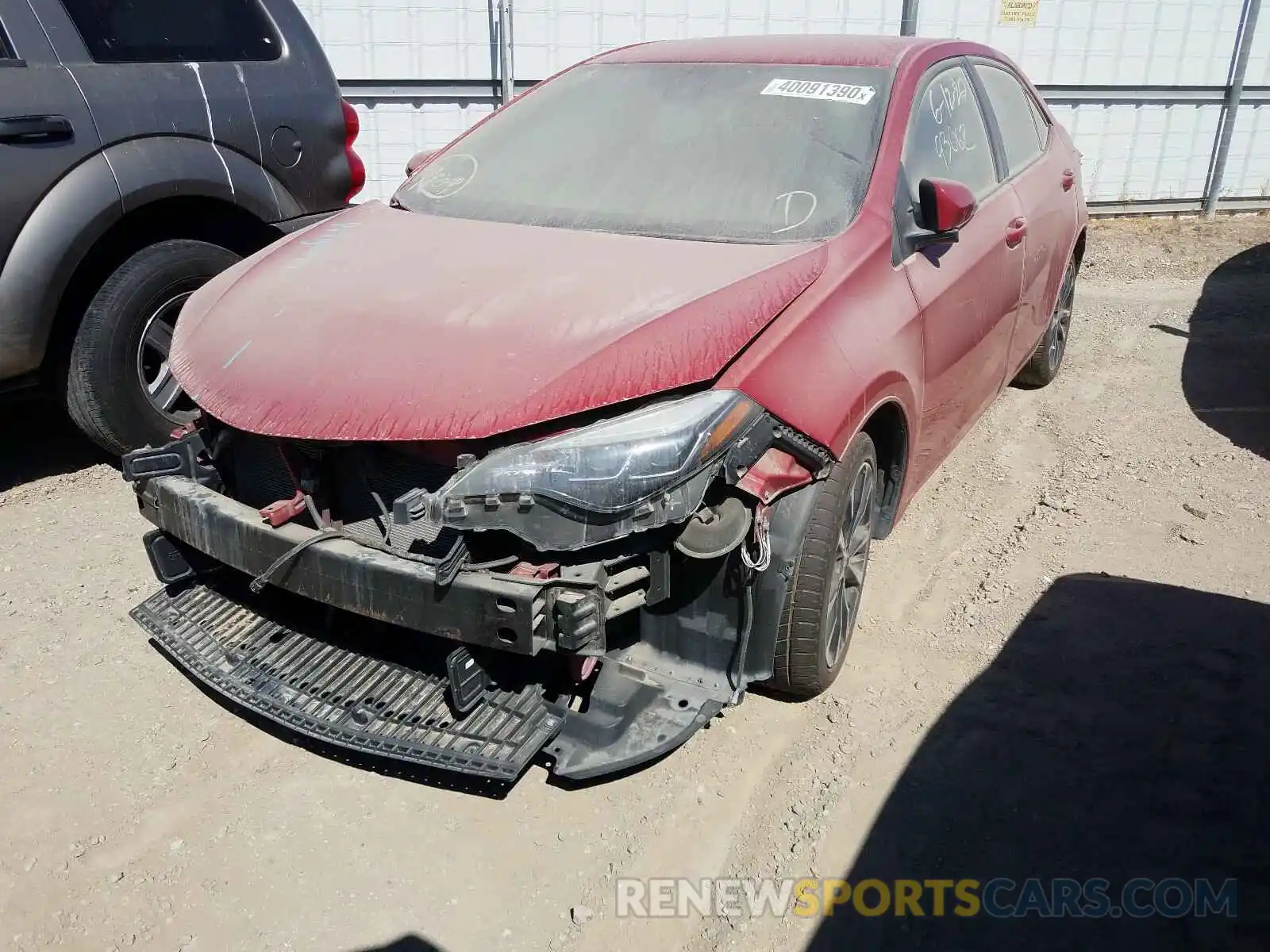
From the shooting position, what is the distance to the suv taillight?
480 cm

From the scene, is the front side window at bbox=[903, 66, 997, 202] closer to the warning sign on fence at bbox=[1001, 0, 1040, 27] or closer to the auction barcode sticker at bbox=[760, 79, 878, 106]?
the auction barcode sticker at bbox=[760, 79, 878, 106]

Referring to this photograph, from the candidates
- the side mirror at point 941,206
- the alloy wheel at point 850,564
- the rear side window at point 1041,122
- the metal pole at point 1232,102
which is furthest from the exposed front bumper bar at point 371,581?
the metal pole at point 1232,102

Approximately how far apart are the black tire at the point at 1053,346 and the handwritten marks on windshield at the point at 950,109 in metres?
1.53

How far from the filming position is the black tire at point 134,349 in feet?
13.4

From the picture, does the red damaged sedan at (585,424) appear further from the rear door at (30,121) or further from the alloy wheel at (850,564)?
the rear door at (30,121)

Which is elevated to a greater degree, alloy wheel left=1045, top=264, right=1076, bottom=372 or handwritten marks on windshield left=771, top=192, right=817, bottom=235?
handwritten marks on windshield left=771, top=192, right=817, bottom=235

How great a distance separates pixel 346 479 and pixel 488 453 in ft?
1.71

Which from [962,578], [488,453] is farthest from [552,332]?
[962,578]

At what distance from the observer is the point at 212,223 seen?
4500 millimetres

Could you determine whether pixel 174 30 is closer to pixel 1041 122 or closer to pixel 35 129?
pixel 35 129

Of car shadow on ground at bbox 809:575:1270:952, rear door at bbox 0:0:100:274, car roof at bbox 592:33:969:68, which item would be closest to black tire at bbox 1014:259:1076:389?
car roof at bbox 592:33:969:68

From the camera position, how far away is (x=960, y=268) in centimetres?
342

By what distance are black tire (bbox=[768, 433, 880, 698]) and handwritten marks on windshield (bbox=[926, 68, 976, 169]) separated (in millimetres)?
1206

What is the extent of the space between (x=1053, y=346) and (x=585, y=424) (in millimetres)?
3831
